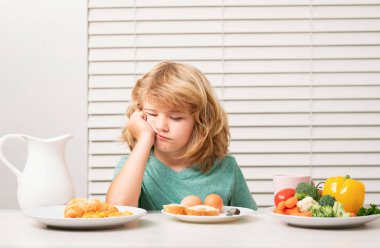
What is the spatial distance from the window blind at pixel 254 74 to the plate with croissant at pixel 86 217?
160 centimetres

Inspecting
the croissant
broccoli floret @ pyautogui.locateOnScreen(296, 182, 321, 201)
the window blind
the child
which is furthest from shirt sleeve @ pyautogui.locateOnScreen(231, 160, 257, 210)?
the window blind

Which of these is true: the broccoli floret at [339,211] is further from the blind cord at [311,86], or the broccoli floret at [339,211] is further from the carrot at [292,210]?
the blind cord at [311,86]

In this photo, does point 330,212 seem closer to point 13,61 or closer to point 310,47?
point 310,47

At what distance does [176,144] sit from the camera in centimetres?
197

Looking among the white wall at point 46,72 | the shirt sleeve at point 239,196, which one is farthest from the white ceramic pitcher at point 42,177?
the white wall at point 46,72

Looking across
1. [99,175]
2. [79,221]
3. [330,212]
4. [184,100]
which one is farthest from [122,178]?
[99,175]

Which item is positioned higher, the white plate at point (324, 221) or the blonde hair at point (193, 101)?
the blonde hair at point (193, 101)

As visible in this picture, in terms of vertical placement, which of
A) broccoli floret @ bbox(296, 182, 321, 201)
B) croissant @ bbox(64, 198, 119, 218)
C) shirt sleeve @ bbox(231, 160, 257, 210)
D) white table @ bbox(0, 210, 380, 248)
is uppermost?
broccoli floret @ bbox(296, 182, 321, 201)

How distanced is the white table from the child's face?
1.51 ft

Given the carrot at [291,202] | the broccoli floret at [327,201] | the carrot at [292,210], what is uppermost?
the broccoli floret at [327,201]

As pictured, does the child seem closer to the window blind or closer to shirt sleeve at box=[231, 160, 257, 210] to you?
shirt sleeve at box=[231, 160, 257, 210]

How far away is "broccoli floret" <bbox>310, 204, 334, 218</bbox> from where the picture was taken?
4.55 ft

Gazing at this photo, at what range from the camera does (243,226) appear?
145cm

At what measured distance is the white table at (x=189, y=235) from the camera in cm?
121
